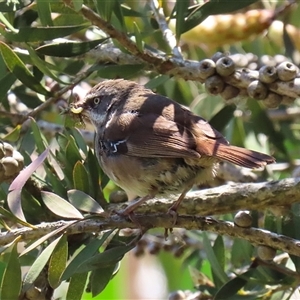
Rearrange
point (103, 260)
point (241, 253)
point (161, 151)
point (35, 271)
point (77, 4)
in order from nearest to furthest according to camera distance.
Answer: point (35, 271), point (103, 260), point (77, 4), point (241, 253), point (161, 151)

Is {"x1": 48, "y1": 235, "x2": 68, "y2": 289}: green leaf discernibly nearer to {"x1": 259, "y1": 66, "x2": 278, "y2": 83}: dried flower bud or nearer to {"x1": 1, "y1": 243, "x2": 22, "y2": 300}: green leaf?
{"x1": 1, "y1": 243, "x2": 22, "y2": 300}: green leaf

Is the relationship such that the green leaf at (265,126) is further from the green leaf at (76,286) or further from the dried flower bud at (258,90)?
the green leaf at (76,286)

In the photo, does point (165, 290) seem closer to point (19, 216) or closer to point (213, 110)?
point (213, 110)

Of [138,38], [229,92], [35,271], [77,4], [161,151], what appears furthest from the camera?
[161,151]

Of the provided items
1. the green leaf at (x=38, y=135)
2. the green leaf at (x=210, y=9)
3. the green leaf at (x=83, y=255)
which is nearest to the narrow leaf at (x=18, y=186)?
the green leaf at (x=83, y=255)

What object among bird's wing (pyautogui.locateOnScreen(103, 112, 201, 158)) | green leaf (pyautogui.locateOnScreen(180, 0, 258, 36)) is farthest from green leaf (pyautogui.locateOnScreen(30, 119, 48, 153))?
green leaf (pyautogui.locateOnScreen(180, 0, 258, 36))

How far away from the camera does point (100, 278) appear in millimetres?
2383

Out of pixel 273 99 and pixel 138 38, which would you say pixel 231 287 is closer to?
pixel 273 99

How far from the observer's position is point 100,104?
11.8 feet

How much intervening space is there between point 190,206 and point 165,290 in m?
2.51

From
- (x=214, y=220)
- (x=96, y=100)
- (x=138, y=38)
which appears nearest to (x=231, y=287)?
(x=214, y=220)

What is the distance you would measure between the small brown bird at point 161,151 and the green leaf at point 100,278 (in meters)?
0.47

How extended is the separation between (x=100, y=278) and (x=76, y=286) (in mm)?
91

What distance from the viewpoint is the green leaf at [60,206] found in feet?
7.42
